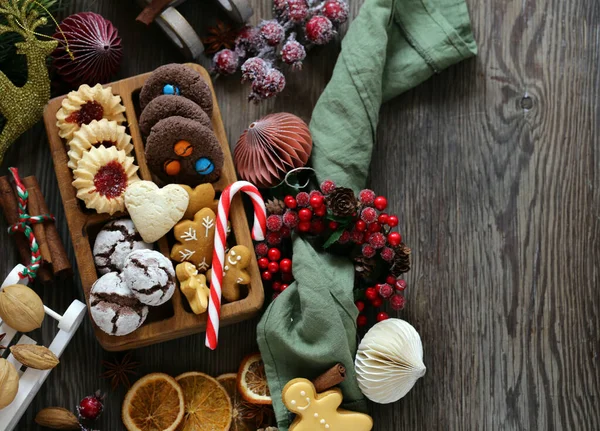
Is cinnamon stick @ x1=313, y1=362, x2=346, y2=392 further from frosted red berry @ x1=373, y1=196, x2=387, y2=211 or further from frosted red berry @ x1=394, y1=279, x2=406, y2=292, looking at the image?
frosted red berry @ x1=373, y1=196, x2=387, y2=211

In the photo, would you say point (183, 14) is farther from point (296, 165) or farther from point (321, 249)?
point (321, 249)

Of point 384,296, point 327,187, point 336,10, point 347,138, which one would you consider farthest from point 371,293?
point 336,10

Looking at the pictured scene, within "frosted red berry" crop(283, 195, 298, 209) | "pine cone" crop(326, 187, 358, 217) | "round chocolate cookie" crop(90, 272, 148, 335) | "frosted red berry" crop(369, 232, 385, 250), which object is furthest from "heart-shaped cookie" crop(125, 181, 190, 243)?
"frosted red berry" crop(369, 232, 385, 250)

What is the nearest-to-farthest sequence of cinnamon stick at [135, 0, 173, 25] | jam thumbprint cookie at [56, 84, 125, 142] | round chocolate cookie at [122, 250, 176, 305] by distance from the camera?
round chocolate cookie at [122, 250, 176, 305]
jam thumbprint cookie at [56, 84, 125, 142]
cinnamon stick at [135, 0, 173, 25]

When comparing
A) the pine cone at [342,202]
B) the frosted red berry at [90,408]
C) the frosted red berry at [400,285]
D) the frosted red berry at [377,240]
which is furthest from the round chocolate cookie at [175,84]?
the frosted red berry at [90,408]

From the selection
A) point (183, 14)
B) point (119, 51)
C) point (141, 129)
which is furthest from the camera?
point (183, 14)

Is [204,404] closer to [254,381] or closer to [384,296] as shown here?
[254,381]

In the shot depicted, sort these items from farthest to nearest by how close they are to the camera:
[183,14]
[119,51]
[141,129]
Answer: [183,14] → [119,51] → [141,129]

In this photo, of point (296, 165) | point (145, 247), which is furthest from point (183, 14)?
point (145, 247)
